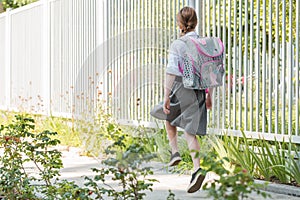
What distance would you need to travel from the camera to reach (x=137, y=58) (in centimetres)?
932

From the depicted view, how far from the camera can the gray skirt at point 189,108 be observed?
6.14 metres

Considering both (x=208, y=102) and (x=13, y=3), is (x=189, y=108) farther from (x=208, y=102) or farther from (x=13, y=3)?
(x=13, y=3)

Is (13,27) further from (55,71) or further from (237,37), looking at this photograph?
(237,37)

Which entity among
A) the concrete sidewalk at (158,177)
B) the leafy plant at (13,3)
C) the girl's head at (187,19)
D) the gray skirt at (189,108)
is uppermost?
the leafy plant at (13,3)

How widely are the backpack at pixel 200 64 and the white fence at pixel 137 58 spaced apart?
81cm

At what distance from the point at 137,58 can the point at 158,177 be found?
2615mm

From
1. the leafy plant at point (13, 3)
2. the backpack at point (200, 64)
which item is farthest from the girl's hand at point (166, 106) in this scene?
the leafy plant at point (13, 3)

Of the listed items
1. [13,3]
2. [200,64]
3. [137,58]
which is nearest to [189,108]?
[200,64]

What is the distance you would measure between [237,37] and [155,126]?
183cm

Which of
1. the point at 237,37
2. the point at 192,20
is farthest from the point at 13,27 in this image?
the point at 192,20

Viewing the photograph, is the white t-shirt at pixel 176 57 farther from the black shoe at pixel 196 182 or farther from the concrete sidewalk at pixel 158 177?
the concrete sidewalk at pixel 158 177

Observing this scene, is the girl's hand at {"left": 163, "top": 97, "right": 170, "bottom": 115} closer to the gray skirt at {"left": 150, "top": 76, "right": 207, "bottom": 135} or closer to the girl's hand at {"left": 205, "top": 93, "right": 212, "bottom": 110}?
the gray skirt at {"left": 150, "top": 76, "right": 207, "bottom": 135}

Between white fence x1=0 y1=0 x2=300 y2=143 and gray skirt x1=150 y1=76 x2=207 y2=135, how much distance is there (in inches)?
31.2

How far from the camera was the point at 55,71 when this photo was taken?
484 inches
